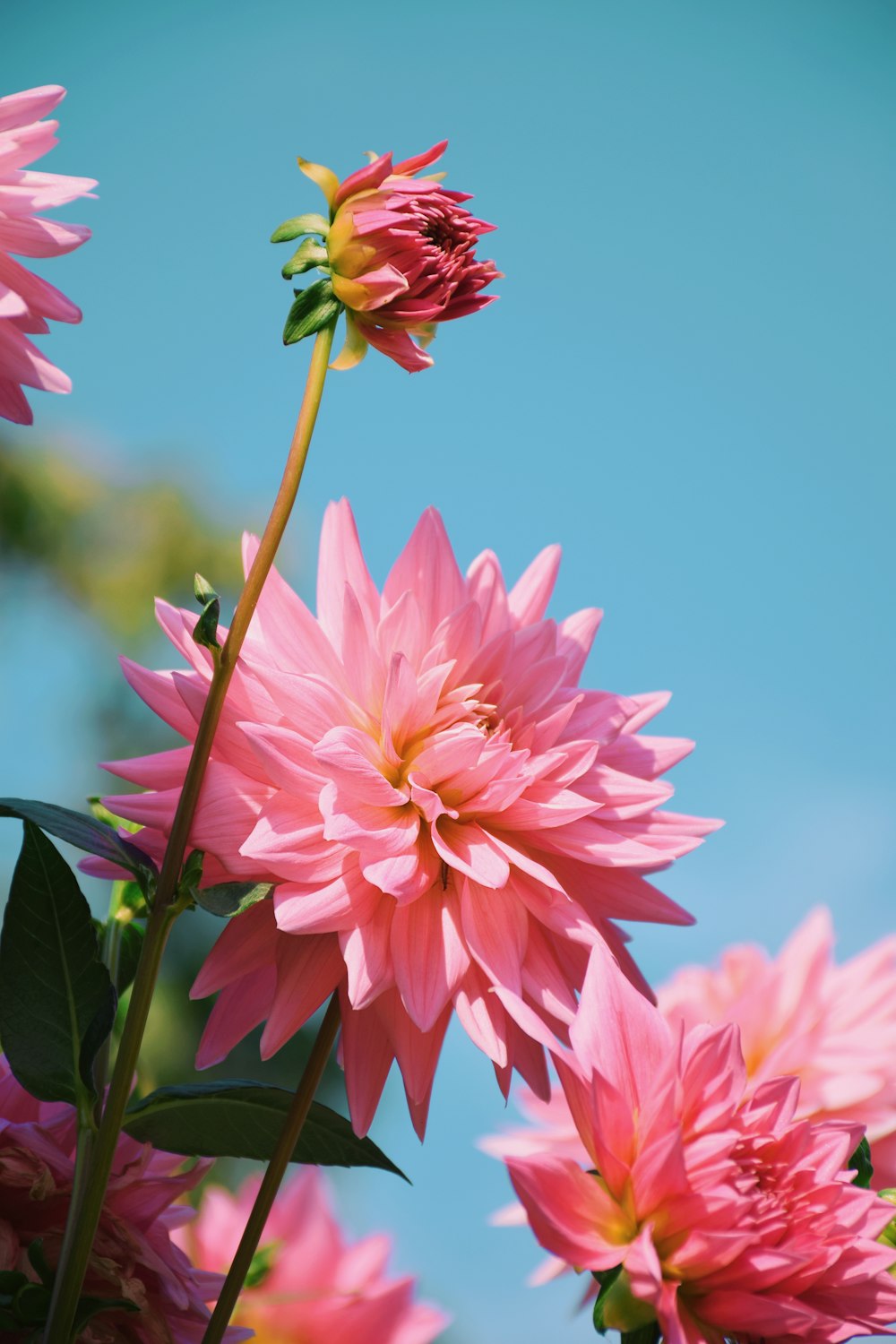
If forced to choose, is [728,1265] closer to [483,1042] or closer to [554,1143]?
[483,1042]

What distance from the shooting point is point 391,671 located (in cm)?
40

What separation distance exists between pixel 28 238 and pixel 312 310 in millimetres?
87

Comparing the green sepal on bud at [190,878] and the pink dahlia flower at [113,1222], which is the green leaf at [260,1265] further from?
the green sepal on bud at [190,878]

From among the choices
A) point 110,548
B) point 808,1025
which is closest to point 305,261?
point 808,1025

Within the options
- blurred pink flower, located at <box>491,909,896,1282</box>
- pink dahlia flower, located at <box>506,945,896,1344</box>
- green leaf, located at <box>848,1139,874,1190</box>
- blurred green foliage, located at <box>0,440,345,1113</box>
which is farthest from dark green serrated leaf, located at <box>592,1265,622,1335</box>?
blurred green foliage, located at <box>0,440,345,1113</box>

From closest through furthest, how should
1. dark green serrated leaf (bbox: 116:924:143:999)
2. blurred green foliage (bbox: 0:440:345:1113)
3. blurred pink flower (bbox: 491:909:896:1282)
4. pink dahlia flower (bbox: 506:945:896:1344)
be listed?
1. pink dahlia flower (bbox: 506:945:896:1344)
2. dark green serrated leaf (bbox: 116:924:143:999)
3. blurred pink flower (bbox: 491:909:896:1282)
4. blurred green foliage (bbox: 0:440:345:1113)

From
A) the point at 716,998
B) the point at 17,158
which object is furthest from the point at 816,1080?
the point at 17,158

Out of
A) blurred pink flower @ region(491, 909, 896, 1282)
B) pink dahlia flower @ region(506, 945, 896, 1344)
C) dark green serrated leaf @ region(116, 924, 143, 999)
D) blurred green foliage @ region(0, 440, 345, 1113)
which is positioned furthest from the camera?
blurred green foliage @ region(0, 440, 345, 1113)

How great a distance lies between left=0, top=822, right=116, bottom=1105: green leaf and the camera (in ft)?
1.14

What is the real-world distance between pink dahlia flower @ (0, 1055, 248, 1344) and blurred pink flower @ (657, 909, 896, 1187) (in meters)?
0.29

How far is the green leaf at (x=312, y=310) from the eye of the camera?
Result: 0.37m

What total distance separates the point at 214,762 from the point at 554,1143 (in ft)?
1.16

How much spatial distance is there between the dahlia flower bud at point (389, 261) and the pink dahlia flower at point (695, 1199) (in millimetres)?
198

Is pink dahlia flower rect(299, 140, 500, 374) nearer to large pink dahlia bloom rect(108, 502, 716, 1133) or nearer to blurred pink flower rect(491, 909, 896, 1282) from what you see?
large pink dahlia bloom rect(108, 502, 716, 1133)
